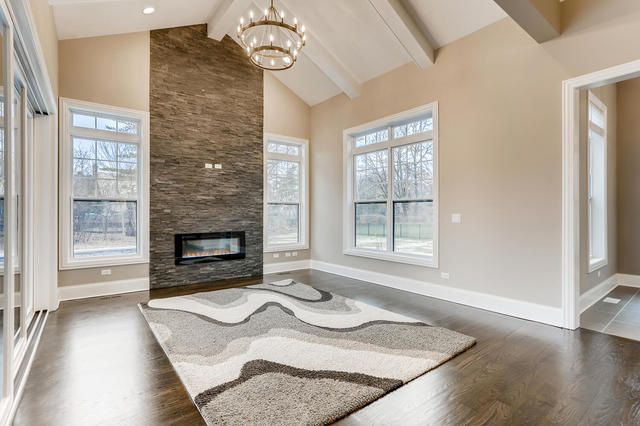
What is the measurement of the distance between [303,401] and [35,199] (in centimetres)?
390

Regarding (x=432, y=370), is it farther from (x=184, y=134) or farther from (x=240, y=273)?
(x=184, y=134)

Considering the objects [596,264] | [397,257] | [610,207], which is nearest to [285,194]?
[397,257]

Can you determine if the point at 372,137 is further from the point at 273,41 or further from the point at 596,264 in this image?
the point at 596,264

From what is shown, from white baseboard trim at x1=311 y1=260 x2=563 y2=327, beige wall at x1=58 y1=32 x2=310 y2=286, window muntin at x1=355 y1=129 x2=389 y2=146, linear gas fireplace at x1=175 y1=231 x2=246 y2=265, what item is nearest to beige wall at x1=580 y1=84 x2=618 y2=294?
white baseboard trim at x1=311 y1=260 x2=563 y2=327

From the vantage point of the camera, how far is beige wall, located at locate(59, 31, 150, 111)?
4.49 metres

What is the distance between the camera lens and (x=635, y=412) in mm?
1973

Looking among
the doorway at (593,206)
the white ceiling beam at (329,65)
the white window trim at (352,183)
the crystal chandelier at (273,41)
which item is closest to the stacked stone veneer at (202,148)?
the crystal chandelier at (273,41)

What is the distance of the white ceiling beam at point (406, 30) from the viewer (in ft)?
13.5

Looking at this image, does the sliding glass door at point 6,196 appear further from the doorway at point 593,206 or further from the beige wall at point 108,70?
the doorway at point 593,206

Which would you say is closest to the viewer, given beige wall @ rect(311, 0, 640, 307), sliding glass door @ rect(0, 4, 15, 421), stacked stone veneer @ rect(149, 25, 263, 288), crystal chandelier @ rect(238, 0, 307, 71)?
sliding glass door @ rect(0, 4, 15, 421)

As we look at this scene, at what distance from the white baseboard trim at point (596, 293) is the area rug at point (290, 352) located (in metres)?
2.08

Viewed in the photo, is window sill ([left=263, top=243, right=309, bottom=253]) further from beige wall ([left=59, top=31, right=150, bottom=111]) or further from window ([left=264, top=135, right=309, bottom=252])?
beige wall ([left=59, top=31, right=150, bottom=111])

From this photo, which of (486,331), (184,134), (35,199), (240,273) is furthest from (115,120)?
(486,331)

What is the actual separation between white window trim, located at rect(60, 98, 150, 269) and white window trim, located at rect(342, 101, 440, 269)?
3.34 m
